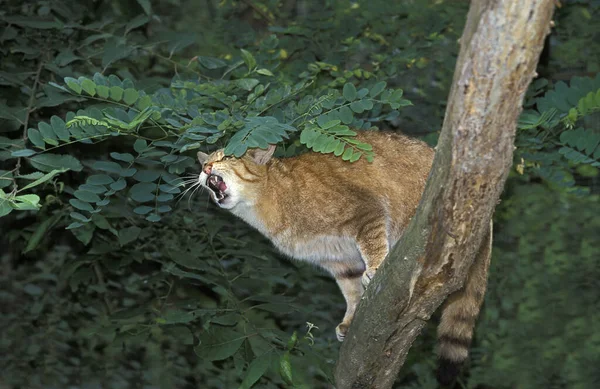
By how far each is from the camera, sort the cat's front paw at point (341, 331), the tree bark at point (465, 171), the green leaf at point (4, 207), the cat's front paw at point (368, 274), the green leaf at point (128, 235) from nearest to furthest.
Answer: the tree bark at point (465, 171)
the green leaf at point (4, 207)
the cat's front paw at point (368, 274)
the cat's front paw at point (341, 331)
the green leaf at point (128, 235)

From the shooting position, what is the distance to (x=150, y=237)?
568cm

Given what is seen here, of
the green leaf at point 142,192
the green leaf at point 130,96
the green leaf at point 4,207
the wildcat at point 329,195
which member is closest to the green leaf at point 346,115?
the wildcat at point 329,195

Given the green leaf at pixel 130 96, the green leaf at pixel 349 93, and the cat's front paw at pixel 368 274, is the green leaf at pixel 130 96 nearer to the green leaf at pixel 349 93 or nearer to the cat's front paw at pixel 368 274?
the green leaf at pixel 349 93

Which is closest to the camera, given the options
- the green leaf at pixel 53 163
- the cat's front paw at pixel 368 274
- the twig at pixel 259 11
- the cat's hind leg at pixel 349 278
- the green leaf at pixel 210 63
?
the green leaf at pixel 53 163

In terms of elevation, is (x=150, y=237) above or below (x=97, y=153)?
below

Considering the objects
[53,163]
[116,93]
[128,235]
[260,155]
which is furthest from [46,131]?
[128,235]

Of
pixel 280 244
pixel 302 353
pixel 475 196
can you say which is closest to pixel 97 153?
pixel 280 244

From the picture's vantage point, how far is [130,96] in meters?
3.38

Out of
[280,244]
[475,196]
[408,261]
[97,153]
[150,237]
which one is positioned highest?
[475,196]

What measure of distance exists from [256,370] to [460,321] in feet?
3.10

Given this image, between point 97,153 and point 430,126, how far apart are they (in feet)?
7.65

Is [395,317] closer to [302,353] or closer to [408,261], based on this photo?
[408,261]

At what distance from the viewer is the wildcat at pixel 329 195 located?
13.0 feet

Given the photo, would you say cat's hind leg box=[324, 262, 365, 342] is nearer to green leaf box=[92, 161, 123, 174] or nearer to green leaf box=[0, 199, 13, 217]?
green leaf box=[92, 161, 123, 174]
